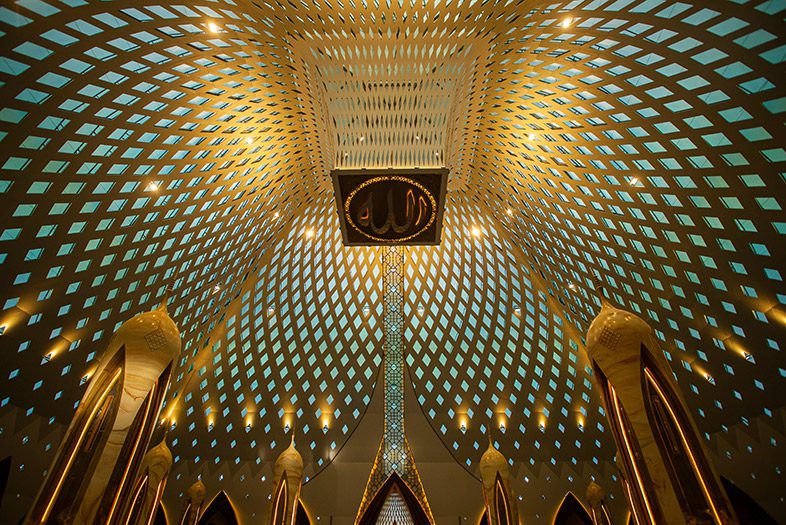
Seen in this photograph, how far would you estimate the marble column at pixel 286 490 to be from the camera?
20.9m

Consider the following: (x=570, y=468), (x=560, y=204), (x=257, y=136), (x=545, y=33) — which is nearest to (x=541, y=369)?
(x=570, y=468)

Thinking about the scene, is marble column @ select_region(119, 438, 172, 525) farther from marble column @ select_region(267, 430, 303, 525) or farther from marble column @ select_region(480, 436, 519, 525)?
marble column @ select_region(480, 436, 519, 525)

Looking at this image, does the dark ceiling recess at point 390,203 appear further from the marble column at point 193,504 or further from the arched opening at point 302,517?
the arched opening at point 302,517

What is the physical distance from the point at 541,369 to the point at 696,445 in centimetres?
2467

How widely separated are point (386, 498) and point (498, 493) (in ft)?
42.1

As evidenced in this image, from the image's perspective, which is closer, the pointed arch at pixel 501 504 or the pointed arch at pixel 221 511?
the pointed arch at pixel 501 504

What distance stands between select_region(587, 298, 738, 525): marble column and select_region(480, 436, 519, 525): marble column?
50.7 ft

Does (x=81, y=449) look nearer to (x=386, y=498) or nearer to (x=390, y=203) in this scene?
(x=390, y=203)

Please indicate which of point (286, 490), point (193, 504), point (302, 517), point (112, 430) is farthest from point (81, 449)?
point (302, 517)

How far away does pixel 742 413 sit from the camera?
21.9 m

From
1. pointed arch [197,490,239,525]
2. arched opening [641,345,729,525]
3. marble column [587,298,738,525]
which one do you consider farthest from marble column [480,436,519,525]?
pointed arch [197,490,239,525]

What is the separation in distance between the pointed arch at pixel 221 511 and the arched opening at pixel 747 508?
3328 cm

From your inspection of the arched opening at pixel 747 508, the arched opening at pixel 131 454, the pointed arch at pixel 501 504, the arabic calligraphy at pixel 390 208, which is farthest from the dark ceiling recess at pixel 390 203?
the arched opening at pixel 747 508

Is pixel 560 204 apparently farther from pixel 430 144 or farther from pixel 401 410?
pixel 401 410
